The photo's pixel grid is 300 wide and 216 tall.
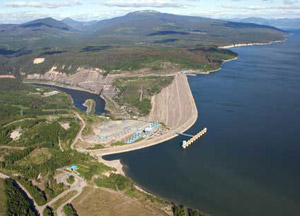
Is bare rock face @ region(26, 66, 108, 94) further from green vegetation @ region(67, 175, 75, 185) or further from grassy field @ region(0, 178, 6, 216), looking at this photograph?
grassy field @ region(0, 178, 6, 216)

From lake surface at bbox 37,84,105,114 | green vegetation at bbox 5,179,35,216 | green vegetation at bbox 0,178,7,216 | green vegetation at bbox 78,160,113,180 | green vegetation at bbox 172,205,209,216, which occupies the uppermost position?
green vegetation at bbox 172,205,209,216

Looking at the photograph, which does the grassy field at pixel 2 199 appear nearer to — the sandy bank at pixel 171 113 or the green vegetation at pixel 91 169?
the green vegetation at pixel 91 169

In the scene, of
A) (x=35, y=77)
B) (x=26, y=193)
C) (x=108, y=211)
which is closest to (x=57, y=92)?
(x=35, y=77)

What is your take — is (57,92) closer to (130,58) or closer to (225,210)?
(130,58)

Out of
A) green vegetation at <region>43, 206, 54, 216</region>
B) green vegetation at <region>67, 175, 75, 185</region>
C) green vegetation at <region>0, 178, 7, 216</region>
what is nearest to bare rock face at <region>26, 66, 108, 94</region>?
green vegetation at <region>67, 175, 75, 185</region>

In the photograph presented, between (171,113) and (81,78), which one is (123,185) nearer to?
(171,113)

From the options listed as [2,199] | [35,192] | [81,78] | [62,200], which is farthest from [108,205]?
[81,78]
